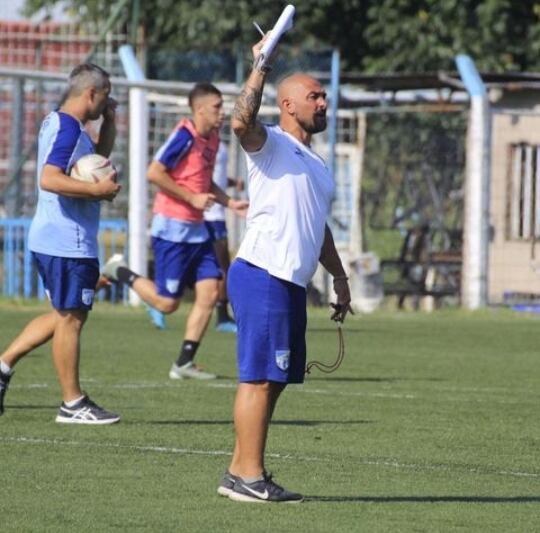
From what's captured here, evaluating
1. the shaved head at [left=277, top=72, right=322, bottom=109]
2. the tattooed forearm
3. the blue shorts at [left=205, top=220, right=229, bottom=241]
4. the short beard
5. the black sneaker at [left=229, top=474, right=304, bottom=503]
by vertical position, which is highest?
the shaved head at [left=277, top=72, right=322, bottom=109]

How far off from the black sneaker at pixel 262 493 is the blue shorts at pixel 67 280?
10.1 ft

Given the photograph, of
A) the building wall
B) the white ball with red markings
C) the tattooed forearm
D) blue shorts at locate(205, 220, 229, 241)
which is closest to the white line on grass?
the white ball with red markings

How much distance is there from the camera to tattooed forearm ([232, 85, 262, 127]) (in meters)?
8.06

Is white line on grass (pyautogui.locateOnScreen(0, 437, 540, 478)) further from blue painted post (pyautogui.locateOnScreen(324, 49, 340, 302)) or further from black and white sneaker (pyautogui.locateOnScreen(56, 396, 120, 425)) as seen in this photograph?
blue painted post (pyautogui.locateOnScreen(324, 49, 340, 302))

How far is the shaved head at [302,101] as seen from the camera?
845 centimetres

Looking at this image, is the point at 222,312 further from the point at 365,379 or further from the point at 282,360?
the point at 282,360

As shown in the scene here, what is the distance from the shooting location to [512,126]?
25.5 m

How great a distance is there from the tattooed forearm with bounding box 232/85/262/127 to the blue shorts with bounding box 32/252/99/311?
331 centimetres

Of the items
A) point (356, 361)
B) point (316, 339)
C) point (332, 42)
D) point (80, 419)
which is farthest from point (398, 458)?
point (332, 42)

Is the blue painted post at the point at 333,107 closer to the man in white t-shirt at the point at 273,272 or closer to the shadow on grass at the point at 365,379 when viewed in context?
the shadow on grass at the point at 365,379

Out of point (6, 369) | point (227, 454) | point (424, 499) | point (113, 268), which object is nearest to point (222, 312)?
point (113, 268)

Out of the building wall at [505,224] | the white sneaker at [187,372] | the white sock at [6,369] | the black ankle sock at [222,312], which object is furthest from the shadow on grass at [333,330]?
the white sock at [6,369]

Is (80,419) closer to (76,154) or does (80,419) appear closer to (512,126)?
(76,154)

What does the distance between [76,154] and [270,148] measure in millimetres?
3106
